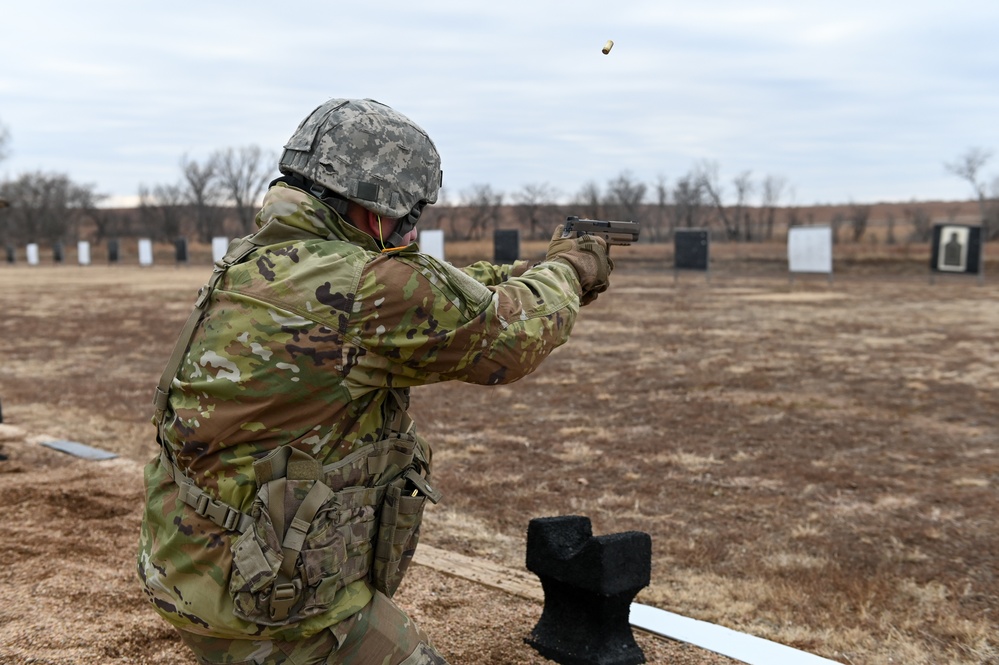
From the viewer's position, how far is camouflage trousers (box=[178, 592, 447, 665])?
1.98 meters

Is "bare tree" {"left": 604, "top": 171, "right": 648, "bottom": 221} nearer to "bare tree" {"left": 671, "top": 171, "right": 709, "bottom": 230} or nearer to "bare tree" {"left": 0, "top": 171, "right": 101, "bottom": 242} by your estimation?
"bare tree" {"left": 671, "top": 171, "right": 709, "bottom": 230}

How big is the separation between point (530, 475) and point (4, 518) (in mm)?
2954

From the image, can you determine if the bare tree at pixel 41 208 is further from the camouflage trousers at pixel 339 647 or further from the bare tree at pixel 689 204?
the camouflage trousers at pixel 339 647

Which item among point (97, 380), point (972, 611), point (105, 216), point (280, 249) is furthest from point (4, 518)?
point (105, 216)

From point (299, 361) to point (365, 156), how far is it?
49 centimetres

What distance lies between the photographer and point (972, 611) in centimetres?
367

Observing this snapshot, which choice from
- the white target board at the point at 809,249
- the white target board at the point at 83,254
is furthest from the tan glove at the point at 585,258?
the white target board at the point at 83,254

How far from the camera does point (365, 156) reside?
6.58 ft

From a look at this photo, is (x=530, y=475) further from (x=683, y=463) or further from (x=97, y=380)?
(x=97, y=380)

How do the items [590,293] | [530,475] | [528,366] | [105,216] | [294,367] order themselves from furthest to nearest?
[105,216] → [530,475] → [590,293] → [528,366] → [294,367]

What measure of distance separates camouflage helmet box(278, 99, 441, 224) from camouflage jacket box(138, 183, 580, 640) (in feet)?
0.24

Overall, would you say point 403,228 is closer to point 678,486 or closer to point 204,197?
point 678,486

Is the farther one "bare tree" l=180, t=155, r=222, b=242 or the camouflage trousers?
"bare tree" l=180, t=155, r=222, b=242

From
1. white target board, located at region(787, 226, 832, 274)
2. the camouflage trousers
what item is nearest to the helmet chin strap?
the camouflage trousers
